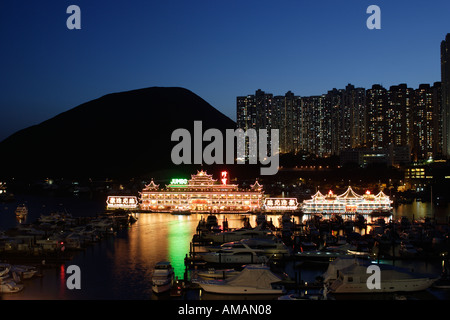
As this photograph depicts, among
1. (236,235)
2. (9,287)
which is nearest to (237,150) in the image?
(236,235)

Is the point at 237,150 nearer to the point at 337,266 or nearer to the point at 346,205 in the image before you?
the point at 346,205

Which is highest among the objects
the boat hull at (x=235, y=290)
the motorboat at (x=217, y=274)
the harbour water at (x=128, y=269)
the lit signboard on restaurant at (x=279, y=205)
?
the lit signboard on restaurant at (x=279, y=205)

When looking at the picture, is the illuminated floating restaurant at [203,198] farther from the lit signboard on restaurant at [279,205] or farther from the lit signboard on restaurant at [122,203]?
the lit signboard on restaurant at [279,205]

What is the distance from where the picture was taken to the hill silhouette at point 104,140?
8925cm

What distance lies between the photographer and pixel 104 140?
104 metres

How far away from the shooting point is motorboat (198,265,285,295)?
413 inches

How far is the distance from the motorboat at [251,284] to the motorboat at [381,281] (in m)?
1.34

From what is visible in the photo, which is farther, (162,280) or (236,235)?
(236,235)

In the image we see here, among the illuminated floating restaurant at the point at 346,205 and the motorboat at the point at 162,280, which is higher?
the illuminated floating restaurant at the point at 346,205

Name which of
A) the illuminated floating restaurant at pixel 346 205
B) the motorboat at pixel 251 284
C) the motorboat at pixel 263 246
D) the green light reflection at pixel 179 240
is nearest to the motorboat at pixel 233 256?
the motorboat at pixel 263 246

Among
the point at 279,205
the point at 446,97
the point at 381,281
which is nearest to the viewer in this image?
the point at 381,281

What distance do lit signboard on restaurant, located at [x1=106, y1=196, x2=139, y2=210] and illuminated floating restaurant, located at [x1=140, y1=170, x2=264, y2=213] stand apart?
0.55 meters

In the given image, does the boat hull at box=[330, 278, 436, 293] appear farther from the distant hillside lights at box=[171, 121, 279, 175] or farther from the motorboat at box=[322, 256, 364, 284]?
the distant hillside lights at box=[171, 121, 279, 175]

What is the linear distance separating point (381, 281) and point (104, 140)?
97.8 metres
